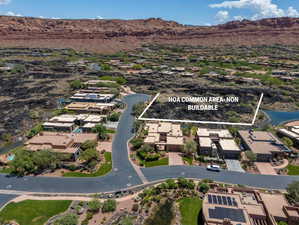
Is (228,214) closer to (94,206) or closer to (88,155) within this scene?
(94,206)

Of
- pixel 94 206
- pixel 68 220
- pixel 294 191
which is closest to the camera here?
pixel 68 220

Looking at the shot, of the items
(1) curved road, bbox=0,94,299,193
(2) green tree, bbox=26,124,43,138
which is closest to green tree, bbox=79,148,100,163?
(1) curved road, bbox=0,94,299,193

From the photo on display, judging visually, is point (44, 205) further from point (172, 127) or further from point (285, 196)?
point (285, 196)

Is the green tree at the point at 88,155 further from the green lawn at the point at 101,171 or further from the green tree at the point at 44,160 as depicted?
the green tree at the point at 44,160

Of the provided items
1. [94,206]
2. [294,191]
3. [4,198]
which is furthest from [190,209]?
[4,198]

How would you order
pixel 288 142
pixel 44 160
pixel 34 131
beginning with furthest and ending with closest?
1. pixel 34 131
2. pixel 288 142
3. pixel 44 160

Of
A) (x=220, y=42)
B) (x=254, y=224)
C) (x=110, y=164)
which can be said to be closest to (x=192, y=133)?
(x=110, y=164)
